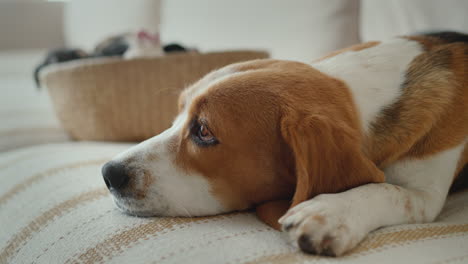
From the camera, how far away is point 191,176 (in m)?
1.03

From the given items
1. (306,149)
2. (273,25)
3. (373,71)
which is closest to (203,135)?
(306,149)

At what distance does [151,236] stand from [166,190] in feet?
0.58

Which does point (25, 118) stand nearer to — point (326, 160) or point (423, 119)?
point (326, 160)

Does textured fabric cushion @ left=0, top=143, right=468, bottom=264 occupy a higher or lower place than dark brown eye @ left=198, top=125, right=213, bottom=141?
lower

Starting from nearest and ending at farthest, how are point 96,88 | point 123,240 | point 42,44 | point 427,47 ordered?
point 123,240 < point 427,47 < point 96,88 < point 42,44

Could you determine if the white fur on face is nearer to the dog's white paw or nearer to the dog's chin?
the dog's chin

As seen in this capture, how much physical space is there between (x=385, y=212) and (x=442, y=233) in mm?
126

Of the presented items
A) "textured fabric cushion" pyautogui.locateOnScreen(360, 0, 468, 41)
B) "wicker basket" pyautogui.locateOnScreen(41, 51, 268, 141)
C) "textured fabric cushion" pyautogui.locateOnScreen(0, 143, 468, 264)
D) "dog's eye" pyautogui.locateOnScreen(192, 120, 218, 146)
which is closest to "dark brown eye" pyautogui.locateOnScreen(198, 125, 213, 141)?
Answer: "dog's eye" pyautogui.locateOnScreen(192, 120, 218, 146)

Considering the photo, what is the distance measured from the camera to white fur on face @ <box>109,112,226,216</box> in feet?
3.28

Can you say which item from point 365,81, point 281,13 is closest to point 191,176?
point 365,81

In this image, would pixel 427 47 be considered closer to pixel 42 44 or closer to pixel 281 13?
pixel 281 13

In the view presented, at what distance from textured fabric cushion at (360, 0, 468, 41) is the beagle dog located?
714mm

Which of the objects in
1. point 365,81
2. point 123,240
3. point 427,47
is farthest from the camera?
point 427,47

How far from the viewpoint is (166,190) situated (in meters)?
1.01
